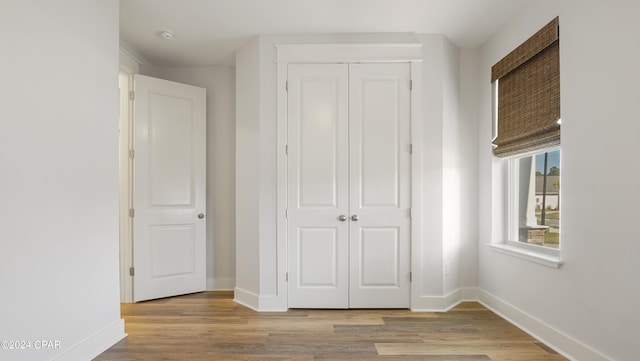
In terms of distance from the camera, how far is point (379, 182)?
141 inches

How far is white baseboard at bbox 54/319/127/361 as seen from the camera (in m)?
2.32

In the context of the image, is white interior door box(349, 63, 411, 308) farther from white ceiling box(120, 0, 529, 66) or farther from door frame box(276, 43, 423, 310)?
white ceiling box(120, 0, 529, 66)

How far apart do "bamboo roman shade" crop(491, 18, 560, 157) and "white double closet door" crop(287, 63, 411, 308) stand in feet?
2.72

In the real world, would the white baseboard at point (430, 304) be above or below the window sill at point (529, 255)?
below

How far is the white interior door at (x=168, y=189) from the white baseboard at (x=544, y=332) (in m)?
3.03

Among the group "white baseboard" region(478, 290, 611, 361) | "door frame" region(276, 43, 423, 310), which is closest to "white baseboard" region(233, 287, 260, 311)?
"door frame" region(276, 43, 423, 310)

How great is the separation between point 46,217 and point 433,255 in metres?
3.01

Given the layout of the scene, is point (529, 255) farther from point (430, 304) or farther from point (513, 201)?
point (430, 304)

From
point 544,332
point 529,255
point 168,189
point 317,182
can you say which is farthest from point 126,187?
point 544,332

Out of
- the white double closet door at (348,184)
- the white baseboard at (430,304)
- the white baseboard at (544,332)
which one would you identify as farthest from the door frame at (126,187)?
the white baseboard at (544,332)

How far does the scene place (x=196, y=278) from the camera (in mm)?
4234

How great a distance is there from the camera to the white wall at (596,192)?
2064 mm

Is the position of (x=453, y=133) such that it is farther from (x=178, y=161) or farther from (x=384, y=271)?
(x=178, y=161)

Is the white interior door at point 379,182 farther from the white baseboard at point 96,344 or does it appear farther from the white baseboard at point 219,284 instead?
the white baseboard at point 96,344
